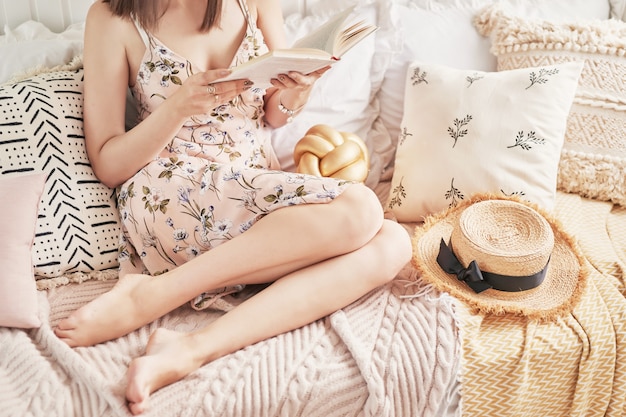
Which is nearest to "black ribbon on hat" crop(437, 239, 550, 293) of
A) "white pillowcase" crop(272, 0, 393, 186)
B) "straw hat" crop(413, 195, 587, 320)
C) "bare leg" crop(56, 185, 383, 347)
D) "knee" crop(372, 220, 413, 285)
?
"straw hat" crop(413, 195, 587, 320)

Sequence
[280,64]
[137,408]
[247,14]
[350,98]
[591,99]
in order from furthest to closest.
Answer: [350,98] < [591,99] < [247,14] < [280,64] < [137,408]

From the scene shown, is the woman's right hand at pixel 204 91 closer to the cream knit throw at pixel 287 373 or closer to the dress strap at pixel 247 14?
the dress strap at pixel 247 14

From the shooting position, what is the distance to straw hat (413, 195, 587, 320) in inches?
46.8

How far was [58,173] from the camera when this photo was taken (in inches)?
51.5

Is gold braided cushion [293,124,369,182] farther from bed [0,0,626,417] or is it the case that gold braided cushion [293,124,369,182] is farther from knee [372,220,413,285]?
knee [372,220,413,285]

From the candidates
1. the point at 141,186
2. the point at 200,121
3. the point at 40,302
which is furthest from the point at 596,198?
the point at 40,302

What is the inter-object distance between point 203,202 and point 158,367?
38 cm

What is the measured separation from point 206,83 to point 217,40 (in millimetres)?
280

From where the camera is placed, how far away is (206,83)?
45.3 inches

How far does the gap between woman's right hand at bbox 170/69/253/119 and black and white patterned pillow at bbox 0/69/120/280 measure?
12.3 inches

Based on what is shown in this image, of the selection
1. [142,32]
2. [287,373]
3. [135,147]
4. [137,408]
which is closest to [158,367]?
[137,408]

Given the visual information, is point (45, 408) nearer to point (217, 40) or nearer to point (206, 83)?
point (206, 83)

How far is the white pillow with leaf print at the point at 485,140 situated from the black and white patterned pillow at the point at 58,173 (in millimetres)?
700

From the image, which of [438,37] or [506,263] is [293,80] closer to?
[506,263]
